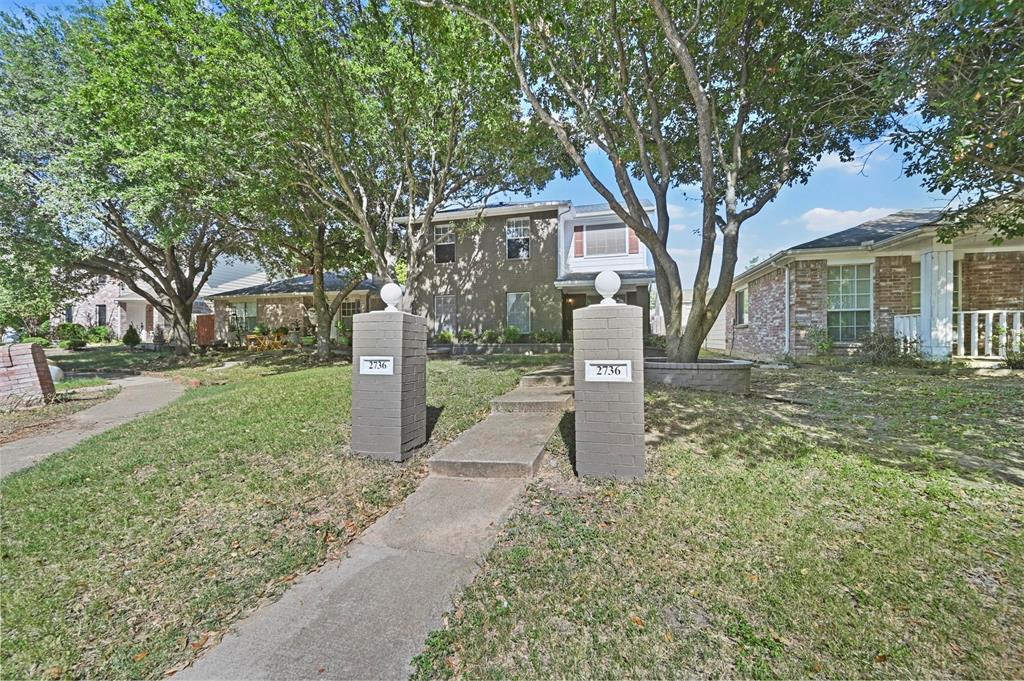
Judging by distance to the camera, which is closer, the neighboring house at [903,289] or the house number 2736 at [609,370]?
the house number 2736 at [609,370]

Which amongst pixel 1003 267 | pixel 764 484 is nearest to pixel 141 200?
pixel 764 484

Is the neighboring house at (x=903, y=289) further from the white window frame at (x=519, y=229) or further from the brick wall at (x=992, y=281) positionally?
the white window frame at (x=519, y=229)

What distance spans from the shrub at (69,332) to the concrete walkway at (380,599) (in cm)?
3307

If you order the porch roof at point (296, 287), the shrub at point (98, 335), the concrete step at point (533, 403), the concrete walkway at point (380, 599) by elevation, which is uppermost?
the porch roof at point (296, 287)

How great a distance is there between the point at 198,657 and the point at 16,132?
49.8 ft

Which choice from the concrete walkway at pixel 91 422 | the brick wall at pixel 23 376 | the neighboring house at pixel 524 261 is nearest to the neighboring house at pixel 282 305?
the neighboring house at pixel 524 261

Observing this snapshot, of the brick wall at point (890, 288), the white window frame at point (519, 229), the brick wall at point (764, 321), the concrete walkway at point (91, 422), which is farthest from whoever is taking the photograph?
the white window frame at point (519, 229)

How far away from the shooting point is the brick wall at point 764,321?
1295cm

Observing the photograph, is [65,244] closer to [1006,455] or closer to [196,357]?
[196,357]

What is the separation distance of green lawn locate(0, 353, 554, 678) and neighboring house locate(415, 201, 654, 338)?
11007 mm

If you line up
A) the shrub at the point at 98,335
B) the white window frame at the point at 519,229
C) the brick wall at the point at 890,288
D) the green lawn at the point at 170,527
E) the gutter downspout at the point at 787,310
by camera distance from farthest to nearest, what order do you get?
1. the shrub at the point at 98,335
2. the white window frame at the point at 519,229
3. the gutter downspout at the point at 787,310
4. the brick wall at the point at 890,288
5. the green lawn at the point at 170,527

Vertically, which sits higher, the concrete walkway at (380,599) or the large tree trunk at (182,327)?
the large tree trunk at (182,327)

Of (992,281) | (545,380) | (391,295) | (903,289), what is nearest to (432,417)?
(391,295)

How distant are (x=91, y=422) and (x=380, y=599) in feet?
24.5
